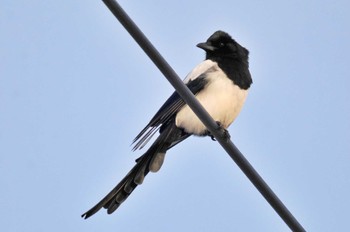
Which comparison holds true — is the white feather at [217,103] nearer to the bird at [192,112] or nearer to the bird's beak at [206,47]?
the bird at [192,112]

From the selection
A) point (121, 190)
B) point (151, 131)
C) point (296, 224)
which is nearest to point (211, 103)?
point (151, 131)

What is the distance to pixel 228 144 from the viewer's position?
326cm

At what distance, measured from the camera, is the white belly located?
5.23 meters

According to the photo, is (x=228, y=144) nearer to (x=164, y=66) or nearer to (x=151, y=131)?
(x=164, y=66)

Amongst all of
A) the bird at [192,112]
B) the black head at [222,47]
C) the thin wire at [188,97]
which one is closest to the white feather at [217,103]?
the bird at [192,112]

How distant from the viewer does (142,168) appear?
5074 millimetres

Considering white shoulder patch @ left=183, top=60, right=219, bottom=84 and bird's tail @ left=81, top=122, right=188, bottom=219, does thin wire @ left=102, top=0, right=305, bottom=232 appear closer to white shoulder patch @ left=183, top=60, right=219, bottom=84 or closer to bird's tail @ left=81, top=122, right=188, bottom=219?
bird's tail @ left=81, top=122, right=188, bottom=219

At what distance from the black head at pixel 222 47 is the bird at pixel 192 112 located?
12 cm

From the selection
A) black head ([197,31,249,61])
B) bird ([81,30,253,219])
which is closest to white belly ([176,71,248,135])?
bird ([81,30,253,219])

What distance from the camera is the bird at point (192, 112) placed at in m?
5.04

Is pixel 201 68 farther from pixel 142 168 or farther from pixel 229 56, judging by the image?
pixel 142 168

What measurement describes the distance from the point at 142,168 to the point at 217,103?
742 millimetres

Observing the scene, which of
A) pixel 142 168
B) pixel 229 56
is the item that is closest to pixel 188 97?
pixel 142 168

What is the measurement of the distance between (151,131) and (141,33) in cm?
208
